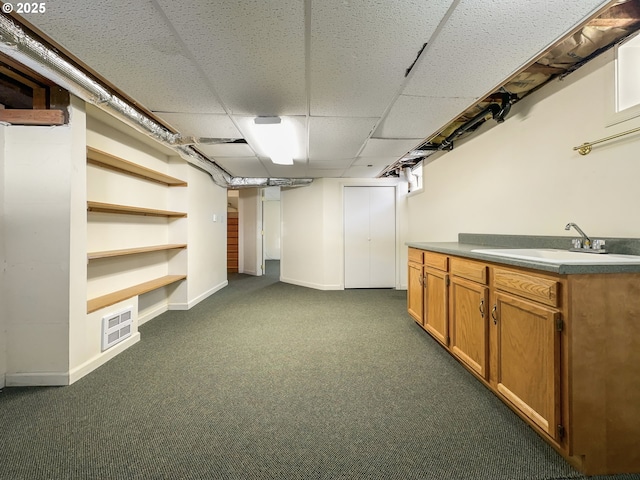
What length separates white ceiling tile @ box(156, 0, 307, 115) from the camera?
117cm

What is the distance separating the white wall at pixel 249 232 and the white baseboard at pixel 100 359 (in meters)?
4.00

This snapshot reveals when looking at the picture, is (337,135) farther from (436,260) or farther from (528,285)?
(528,285)

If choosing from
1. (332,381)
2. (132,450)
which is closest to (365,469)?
(332,381)

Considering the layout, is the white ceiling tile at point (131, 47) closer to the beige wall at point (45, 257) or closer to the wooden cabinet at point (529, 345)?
the beige wall at point (45, 257)

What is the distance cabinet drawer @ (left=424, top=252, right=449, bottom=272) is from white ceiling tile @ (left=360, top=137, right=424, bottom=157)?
4.30 feet

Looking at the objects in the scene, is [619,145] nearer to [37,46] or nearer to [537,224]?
[537,224]

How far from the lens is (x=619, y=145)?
1.50m

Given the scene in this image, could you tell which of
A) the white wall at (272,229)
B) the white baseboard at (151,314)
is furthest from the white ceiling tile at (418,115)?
the white wall at (272,229)

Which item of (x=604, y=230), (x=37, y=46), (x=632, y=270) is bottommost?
(x=632, y=270)

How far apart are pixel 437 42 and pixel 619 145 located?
1.23 metres

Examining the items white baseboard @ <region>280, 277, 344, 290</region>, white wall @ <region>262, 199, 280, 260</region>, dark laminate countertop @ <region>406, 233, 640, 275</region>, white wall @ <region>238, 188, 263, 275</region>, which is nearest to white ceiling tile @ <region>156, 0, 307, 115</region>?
dark laminate countertop @ <region>406, 233, 640, 275</region>

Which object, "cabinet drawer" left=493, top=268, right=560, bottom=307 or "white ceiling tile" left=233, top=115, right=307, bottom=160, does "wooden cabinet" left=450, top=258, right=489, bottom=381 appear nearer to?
"cabinet drawer" left=493, top=268, right=560, bottom=307

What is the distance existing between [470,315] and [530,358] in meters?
0.50

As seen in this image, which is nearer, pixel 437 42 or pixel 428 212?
pixel 437 42
